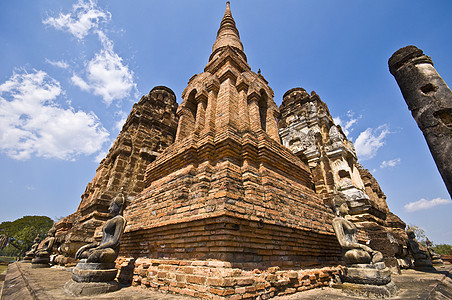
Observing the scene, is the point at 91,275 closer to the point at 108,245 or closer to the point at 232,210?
the point at 108,245

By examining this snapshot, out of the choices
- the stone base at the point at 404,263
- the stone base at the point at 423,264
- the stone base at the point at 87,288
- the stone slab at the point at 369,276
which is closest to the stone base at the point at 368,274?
the stone slab at the point at 369,276

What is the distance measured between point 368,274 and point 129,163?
32.5ft

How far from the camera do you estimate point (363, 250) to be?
4461 mm

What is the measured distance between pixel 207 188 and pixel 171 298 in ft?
6.34

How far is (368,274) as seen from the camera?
159 inches

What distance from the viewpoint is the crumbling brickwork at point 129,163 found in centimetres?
814

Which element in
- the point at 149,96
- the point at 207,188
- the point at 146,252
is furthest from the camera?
the point at 149,96

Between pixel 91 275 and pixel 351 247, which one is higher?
pixel 351 247

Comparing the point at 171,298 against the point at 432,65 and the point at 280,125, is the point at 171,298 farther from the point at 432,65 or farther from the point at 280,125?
the point at 280,125

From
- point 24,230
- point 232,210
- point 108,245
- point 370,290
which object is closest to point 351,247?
point 370,290

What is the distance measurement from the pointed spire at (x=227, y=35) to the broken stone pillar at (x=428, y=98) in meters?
7.82

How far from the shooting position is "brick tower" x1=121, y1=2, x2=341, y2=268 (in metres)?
3.69

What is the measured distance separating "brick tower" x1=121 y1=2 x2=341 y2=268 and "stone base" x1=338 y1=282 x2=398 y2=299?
0.89m

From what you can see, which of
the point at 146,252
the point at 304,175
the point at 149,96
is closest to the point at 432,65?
the point at 304,175
